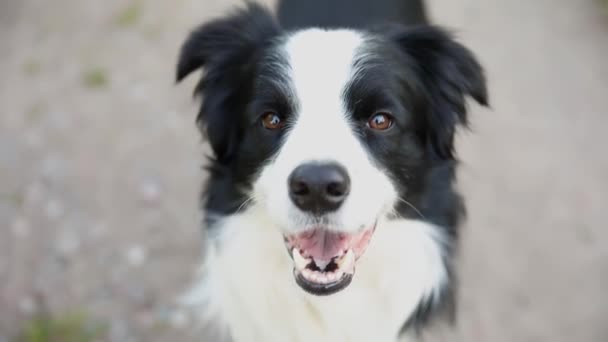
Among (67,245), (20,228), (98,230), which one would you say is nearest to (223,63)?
(98,230)

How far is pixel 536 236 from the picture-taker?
410cm

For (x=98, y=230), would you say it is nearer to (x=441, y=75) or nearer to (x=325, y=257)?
(x=325, y=257)

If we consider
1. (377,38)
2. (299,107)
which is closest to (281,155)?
(299,107)

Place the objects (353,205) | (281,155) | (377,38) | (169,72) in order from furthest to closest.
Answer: (169,72) → (377,38) → (281,155) → (353,205)

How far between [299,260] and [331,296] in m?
0.32

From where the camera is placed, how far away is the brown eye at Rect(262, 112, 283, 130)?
257 cm

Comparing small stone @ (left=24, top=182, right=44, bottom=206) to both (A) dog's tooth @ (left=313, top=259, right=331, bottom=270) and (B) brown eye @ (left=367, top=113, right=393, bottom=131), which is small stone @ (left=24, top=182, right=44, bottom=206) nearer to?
(A) dog's tooth @ (left=313, top=259, right=331, bottom=270)

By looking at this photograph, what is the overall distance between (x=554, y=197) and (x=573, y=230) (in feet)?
0.85

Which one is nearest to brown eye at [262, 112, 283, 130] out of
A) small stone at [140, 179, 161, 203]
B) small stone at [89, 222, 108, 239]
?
small stone at [140, 179, 161, 203]

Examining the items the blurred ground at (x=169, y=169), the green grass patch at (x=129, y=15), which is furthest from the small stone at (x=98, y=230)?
the green grass patch at (x=129, y=15)

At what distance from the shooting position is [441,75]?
2.80 metres

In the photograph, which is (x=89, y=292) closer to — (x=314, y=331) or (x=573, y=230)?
(x=314, y=331)

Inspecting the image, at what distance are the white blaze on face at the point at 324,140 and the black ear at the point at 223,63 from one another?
31 centimetres

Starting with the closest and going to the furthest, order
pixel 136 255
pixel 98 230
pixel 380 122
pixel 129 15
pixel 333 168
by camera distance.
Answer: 1. pixel 333 168
2. pixel 380 122
3. pixel 136 255
4. pixel 98 230
5. pixel 129 15
